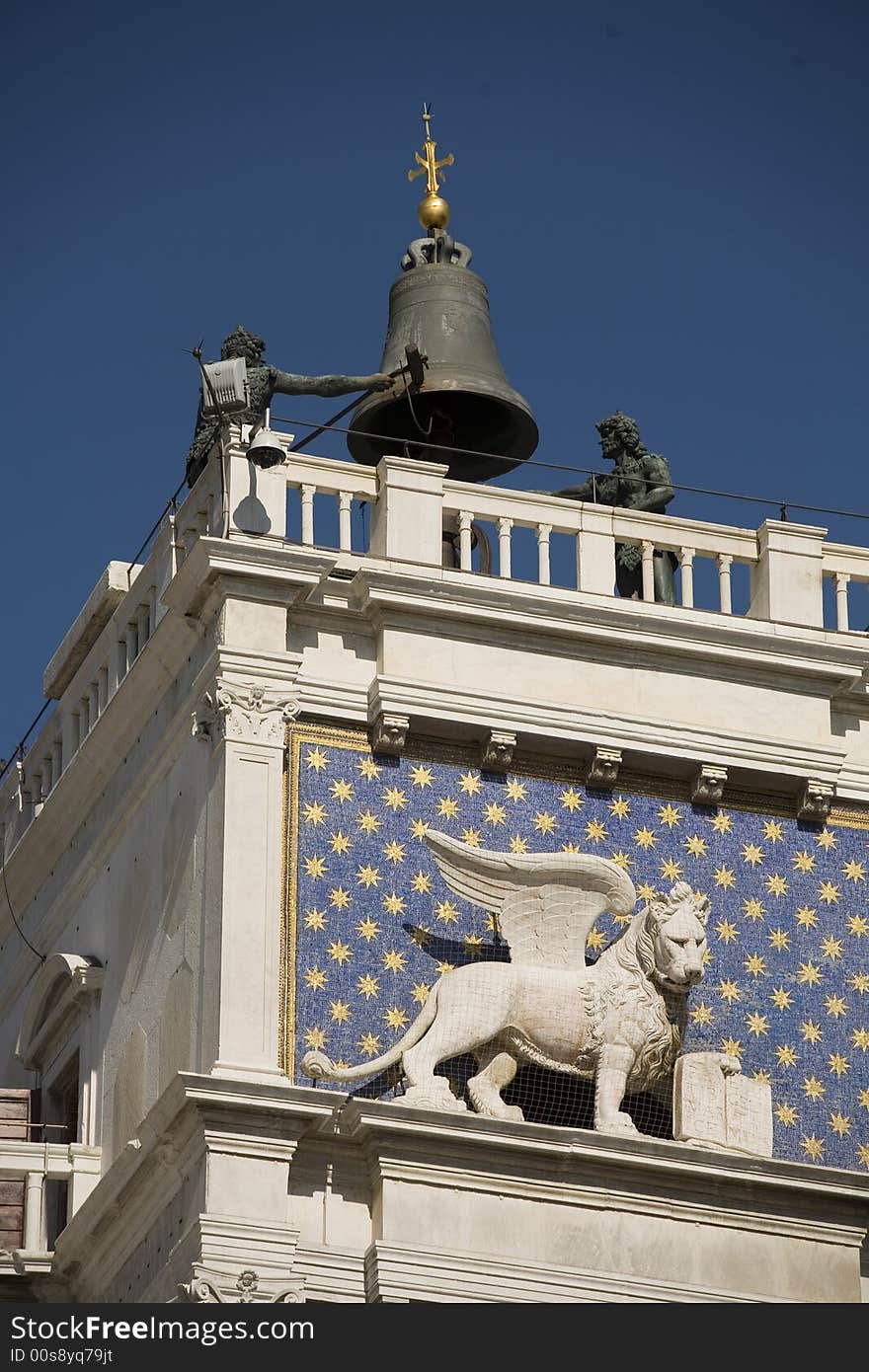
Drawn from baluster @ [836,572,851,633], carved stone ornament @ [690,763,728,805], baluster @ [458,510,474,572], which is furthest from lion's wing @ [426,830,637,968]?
baluster @ [836,572,851,633]

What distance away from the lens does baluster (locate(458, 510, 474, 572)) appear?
92.4 feet

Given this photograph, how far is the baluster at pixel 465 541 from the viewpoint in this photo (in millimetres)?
28172

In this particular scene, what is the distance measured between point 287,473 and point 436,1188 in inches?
193

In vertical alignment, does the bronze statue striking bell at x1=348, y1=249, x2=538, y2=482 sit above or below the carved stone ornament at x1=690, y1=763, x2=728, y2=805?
above

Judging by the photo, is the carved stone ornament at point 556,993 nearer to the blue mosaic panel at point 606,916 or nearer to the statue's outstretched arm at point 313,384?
the blue mosaic panel at point 606,916

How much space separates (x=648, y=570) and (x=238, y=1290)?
19.6 feet

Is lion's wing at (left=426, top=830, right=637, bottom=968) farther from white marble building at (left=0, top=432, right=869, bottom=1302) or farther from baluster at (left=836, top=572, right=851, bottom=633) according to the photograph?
baluster at (left=836, top=572, right=851, bottom=633)

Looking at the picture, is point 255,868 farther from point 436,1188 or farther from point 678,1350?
point 678,1350

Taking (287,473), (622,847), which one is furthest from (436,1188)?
(287,473)

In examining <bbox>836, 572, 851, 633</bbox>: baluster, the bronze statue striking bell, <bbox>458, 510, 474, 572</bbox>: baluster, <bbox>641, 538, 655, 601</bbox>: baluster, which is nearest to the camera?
<bbox>458, 510, 474, 572</bbox>: baluster

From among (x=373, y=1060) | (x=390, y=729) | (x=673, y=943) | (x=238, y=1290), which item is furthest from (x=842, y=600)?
(x=238, y=1290)

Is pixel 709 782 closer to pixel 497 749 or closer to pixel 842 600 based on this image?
pixel 497 749

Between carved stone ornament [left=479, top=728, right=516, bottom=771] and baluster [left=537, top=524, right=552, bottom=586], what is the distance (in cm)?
114

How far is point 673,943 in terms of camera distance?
88.4 ft
